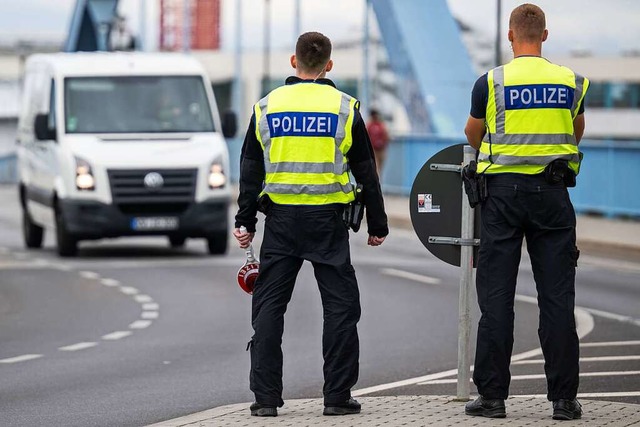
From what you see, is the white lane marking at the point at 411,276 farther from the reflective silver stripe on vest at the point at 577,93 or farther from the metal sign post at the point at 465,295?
the reflective silver stripe on vest at the point at 577,93

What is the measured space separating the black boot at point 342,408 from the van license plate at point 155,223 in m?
12.5

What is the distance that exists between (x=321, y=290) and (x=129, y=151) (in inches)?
497

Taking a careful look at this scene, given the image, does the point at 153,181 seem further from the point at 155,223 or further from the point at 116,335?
the point at 116,335

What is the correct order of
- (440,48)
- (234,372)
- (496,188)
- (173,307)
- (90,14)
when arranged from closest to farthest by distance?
(496,188)
(234,372)
(173,307)
(440,48)
(90,14)

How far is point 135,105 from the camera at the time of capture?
20.7 meters

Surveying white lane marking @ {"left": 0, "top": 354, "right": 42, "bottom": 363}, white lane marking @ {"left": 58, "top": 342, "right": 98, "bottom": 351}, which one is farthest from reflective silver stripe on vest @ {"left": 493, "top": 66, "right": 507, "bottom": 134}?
white lane marking @ {"left": 58, "top": 342, "right": 98, "bottom": 351}

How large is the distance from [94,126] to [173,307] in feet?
20.8

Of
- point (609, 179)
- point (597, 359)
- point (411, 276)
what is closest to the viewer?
point (597, 359)

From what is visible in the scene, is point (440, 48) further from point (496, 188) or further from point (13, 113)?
point (13, 113)

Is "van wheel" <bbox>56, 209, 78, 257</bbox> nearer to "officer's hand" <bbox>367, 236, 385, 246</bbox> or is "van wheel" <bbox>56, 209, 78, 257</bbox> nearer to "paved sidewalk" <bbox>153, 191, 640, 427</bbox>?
"paved sidewalk" <bbox>153, 191, 640, 427</bbox>

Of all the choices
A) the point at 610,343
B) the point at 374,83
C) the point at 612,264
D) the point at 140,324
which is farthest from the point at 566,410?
the point at 374,83

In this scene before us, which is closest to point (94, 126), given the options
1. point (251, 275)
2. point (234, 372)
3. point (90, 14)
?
point (234, 372)

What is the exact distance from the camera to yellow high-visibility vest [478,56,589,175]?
7332mm

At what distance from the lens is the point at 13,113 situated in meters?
106
